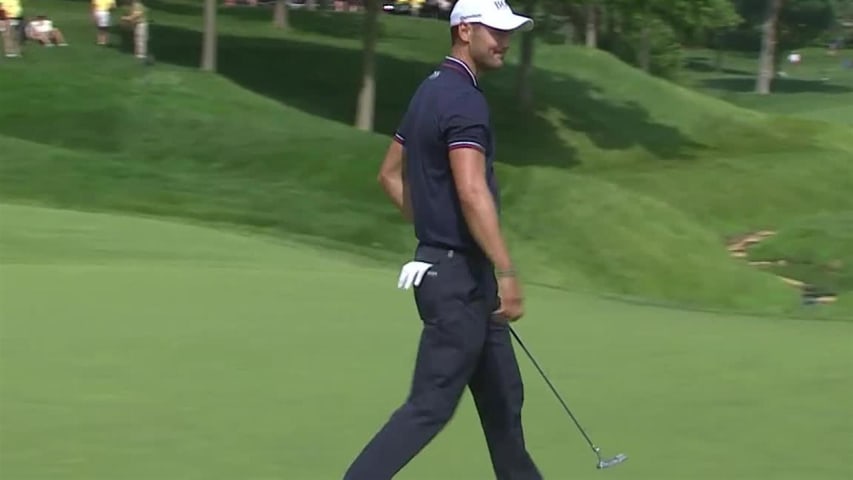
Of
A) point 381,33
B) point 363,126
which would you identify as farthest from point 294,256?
point 381,33

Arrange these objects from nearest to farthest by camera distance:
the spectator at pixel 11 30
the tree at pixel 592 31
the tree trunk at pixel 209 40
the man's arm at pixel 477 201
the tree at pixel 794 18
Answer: the man's arm at pixel 477 201 → the spectator at pixel 11 30 → the tree trunk at pixel 209 40 → the tree at pixel 592 31 → the tree at pixel 794 18

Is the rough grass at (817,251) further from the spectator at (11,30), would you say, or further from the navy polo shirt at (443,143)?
the navy polo shirt at (443,143)

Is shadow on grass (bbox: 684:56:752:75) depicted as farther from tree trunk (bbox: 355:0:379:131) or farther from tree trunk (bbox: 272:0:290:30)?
tree trunk (bbox: 355:0:379:131)

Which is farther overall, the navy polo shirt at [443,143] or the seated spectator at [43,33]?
the seated spectator at [43,33]

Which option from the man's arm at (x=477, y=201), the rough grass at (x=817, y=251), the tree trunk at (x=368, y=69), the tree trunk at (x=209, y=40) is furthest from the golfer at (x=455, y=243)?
the tree trunk at (x=209, y=40)

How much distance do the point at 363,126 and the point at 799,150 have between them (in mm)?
14380

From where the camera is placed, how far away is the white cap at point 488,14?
487 cm

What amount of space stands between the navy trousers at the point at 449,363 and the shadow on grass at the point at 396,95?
29.3 meters

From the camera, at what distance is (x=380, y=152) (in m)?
24.7

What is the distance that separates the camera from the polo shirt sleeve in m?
4.73

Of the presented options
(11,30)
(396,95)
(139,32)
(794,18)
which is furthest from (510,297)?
(794,18)

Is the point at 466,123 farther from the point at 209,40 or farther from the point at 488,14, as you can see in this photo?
the point at 209,40

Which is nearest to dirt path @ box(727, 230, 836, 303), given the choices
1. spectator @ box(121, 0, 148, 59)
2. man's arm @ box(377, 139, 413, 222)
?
spectator @ box(121, 0, 148, 59)

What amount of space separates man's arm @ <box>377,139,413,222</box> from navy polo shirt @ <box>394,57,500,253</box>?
280 millimetres
